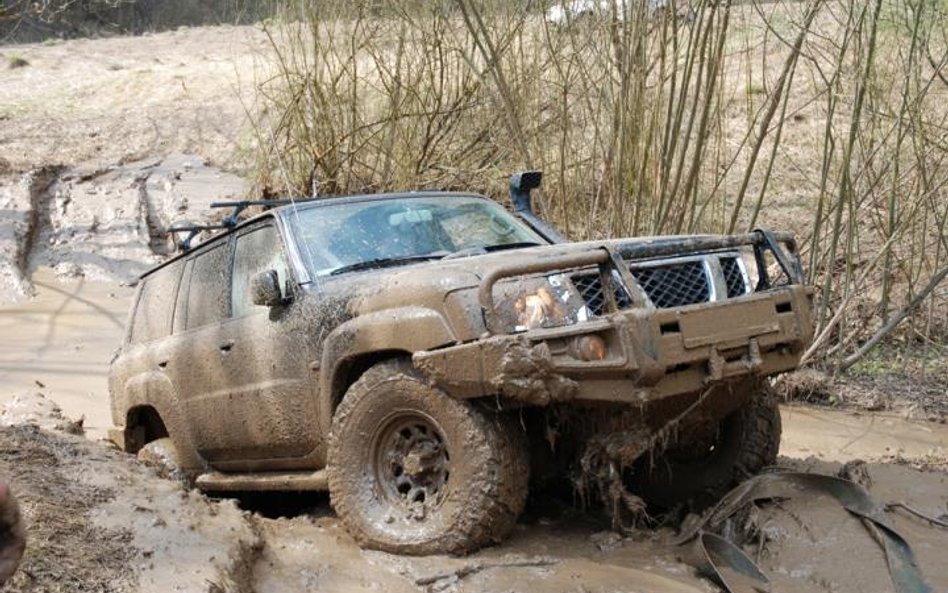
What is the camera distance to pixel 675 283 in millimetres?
4578

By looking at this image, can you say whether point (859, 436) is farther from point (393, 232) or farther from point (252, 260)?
point (252, 260)

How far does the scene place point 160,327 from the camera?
22.0ft

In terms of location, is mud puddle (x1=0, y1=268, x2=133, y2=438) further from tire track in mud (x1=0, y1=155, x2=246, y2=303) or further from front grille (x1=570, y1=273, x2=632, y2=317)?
front grille (x1=570, y1=273, x2=632, y2=317)

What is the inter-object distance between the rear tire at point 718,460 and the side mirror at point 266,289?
187cm

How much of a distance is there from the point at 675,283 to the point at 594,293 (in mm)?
389

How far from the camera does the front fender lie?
4367 millimetres

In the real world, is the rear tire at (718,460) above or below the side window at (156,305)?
below

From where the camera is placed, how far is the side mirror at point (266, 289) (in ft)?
16.6

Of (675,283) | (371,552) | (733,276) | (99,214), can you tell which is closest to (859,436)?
(733,276)

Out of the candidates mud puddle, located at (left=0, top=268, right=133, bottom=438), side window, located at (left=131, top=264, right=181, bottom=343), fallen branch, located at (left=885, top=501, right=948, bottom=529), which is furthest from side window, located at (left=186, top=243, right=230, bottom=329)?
fallen branch, located at (left=885, top=501, right=948, bottom=529)

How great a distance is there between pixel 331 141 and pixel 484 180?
1.67m

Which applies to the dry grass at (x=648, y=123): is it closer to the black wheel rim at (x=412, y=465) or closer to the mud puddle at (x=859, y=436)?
the mud puddle at (x=859, y=436)

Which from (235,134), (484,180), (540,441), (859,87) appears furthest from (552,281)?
(235,134)

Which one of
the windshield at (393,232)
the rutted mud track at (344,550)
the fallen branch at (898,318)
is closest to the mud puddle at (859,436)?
the fallen branch at (898,318)
